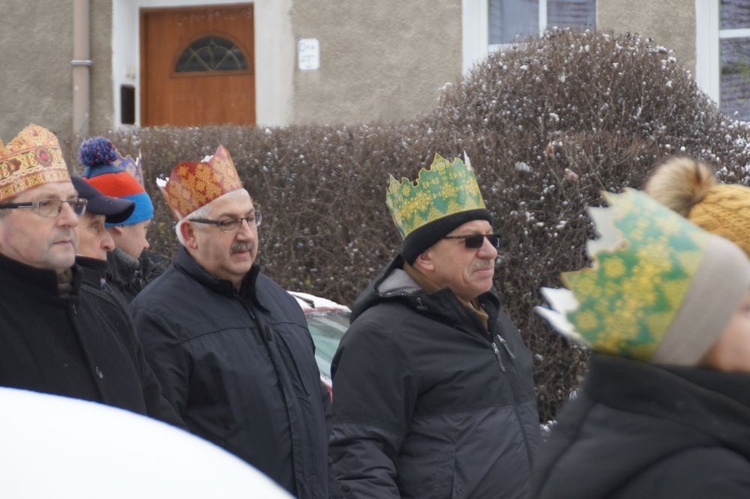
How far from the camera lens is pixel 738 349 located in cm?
208

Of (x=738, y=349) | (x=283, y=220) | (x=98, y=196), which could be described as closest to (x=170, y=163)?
(x=283, y=220)

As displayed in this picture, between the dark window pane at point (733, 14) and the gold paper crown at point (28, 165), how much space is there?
8.81 metres

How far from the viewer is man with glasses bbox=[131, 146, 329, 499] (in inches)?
171

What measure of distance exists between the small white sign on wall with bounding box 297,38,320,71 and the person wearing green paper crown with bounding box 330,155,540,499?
320 inches

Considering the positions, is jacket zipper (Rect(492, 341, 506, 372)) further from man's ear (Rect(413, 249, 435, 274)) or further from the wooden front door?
the wooden front door

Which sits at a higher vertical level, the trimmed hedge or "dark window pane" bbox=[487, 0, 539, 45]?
"dark window pane" bbox=[487, 0, 539, 45]

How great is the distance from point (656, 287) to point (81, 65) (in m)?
11.5

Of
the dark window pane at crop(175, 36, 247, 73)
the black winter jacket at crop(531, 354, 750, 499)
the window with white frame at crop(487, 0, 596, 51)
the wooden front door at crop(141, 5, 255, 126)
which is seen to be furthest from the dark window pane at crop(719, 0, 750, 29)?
the black winter jacket at crop(531, 354, 750, 499)

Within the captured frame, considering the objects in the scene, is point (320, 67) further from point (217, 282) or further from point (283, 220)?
point (217, 282)

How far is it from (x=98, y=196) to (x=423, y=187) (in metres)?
1.29

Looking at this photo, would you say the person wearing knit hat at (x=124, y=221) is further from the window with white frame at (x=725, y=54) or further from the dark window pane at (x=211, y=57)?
the dark window pane at (x=211, y=57)

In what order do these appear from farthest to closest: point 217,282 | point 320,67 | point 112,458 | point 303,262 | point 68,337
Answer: point 320,67, point 303,262, point 217,282, point 68,337, point 112,458

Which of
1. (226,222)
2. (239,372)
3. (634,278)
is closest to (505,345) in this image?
(239,372)

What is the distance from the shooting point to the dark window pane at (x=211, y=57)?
518 inches
